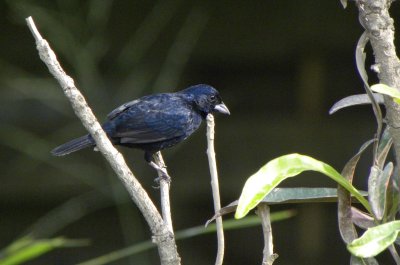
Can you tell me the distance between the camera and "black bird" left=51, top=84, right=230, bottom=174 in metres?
2.51

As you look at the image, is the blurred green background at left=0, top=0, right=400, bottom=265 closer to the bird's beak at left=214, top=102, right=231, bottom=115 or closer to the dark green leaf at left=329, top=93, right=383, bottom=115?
the bird's beak at left=214, top=102, right=231, bottom=115

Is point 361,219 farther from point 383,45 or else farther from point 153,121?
point 153,121

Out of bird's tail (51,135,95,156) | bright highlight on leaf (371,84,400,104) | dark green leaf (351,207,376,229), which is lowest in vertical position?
dark green leaf (351,207,376,229)

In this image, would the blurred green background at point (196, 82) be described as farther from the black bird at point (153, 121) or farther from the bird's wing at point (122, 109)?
the bird's wing at point (122, 109)

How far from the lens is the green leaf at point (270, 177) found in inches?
39.2

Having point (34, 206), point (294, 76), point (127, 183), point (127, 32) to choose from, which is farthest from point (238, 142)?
point (127, 183)

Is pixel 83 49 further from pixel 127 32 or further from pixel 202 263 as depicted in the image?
pixel 202 263

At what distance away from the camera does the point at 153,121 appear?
2.59 metres

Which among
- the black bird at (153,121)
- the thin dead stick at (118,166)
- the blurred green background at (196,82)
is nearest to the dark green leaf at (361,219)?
the thin dead stick at (118,166)

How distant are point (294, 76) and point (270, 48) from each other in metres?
0.14

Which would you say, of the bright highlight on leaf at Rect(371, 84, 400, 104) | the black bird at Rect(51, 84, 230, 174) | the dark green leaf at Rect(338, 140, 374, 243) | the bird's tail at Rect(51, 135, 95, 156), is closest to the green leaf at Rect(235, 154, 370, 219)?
the dark green leaf at Rect(338, 140, 374, 243)

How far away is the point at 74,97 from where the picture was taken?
117cm

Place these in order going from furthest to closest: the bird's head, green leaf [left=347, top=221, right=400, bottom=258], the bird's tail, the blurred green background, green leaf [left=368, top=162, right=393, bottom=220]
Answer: the blurred green background < the bird's head < the bird's tail < green leaf [left=368, top=162, right=393, bottom=220] < green leaf [left=347, top=221, right=400, bottom=258]

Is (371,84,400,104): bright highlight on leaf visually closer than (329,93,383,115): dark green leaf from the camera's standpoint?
Yes
